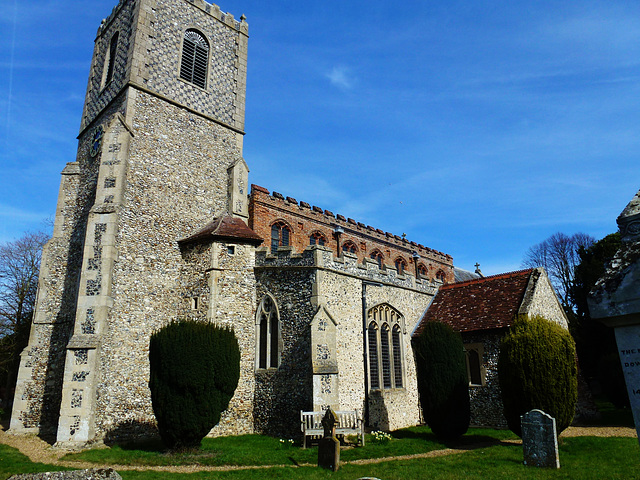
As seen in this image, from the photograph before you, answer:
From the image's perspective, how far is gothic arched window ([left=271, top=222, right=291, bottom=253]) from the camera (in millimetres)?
21798

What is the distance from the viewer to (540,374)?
1215 centimetres

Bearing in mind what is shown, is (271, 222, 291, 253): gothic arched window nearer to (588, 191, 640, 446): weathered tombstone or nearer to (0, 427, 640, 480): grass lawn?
(0, 427, 640, 480): grass lawn

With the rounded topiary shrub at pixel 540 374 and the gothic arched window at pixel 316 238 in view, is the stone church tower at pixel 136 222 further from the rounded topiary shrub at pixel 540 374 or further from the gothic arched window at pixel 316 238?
the rounded topiary shrub at pixel 540 374

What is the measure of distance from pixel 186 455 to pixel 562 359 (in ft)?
33.7

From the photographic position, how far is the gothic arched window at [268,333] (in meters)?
14.7

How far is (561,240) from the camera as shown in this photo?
3594 cm

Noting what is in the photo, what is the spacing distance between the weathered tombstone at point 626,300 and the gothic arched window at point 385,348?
12.5m

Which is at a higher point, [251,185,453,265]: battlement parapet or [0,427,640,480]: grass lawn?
[251,185,453,265]: battlement parapet

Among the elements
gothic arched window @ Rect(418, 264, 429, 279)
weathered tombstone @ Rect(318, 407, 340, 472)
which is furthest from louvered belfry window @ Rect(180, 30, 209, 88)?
gothic arched window @ Rect(418, 264, 429, 279)

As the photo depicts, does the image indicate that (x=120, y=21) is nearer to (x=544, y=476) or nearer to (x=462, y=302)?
(x=462, y=302)

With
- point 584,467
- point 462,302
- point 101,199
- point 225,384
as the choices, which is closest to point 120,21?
point 101,199

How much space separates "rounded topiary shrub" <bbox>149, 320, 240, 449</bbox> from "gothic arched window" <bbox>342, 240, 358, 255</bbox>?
1442 centimetres

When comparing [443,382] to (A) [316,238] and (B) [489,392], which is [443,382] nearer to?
(B) [489,392]

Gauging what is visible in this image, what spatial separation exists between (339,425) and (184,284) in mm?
7027
